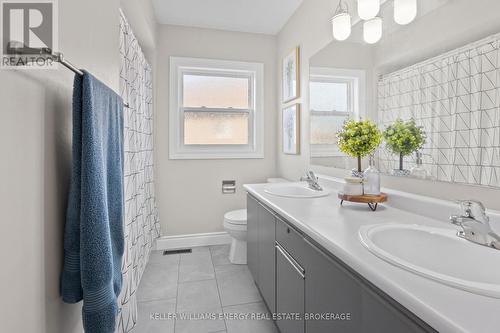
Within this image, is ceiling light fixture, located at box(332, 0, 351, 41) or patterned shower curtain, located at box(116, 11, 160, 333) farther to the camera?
ceiling light fixture, located at box(332, 0, 351, 41)

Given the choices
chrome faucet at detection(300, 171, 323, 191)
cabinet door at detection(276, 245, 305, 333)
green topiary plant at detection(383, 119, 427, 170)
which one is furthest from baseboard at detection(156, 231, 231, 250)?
green topiary plant at detection(383, 119, 427, 170)

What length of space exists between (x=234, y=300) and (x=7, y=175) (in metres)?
1.71

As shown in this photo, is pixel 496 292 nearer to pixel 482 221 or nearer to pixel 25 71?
pixel 482 221

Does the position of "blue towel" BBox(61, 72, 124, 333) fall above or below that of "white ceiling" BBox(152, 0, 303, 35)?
below

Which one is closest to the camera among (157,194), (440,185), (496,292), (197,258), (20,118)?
(496,292)

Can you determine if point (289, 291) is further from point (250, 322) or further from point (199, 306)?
point (199, 306)

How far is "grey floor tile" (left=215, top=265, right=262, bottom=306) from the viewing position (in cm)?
198

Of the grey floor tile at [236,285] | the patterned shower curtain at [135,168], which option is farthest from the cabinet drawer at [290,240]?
the patterned shower curtain at [135,168]

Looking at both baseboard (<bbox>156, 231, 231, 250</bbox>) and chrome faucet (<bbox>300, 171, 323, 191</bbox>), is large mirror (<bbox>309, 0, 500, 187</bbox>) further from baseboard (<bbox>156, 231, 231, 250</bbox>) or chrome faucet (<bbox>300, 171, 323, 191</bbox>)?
baseboard (<bbox>156, 231, 231, 250</bbox>)

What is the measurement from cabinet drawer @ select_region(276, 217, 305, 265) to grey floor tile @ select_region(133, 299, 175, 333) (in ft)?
3.09

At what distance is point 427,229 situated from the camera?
97cm

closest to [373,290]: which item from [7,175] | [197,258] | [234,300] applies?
[7,175]

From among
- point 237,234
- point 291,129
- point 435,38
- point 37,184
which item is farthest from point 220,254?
point 435,38

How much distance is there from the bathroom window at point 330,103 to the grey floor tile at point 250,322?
1.24m
